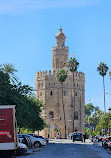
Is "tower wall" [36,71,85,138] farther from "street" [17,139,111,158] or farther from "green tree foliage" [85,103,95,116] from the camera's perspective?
"street" [17,139,111,158]

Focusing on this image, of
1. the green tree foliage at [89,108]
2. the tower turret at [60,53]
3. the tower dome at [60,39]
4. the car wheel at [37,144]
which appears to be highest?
the tower dome at [60,39]

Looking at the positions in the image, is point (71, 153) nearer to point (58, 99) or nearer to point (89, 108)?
point (58, 99)

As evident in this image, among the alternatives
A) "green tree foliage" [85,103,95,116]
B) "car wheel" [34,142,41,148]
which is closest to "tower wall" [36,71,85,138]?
"green tree foliage" [85,103,95,116]

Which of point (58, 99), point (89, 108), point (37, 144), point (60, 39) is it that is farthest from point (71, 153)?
point (89, 108)

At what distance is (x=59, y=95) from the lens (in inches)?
4417

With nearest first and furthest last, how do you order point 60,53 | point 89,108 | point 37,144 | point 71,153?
1. point 71,153
2. point 37,144
3. point 60,53
4. point 89,108

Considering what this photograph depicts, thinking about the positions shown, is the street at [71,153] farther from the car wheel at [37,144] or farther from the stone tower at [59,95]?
the stone tower at [59,95]

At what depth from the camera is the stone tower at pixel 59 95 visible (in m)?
111

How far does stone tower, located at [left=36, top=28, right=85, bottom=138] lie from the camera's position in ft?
365

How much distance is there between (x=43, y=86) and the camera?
376 ft

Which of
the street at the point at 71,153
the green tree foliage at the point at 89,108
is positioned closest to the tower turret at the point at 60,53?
the green tree foliage at the point at 89,108

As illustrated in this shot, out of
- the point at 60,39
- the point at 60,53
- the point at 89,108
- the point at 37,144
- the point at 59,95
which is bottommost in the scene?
the point at 37,144

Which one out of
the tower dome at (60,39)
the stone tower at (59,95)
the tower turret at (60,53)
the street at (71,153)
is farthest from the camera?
the tower dome at (60,39)

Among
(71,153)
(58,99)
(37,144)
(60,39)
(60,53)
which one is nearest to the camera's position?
(71,153)
